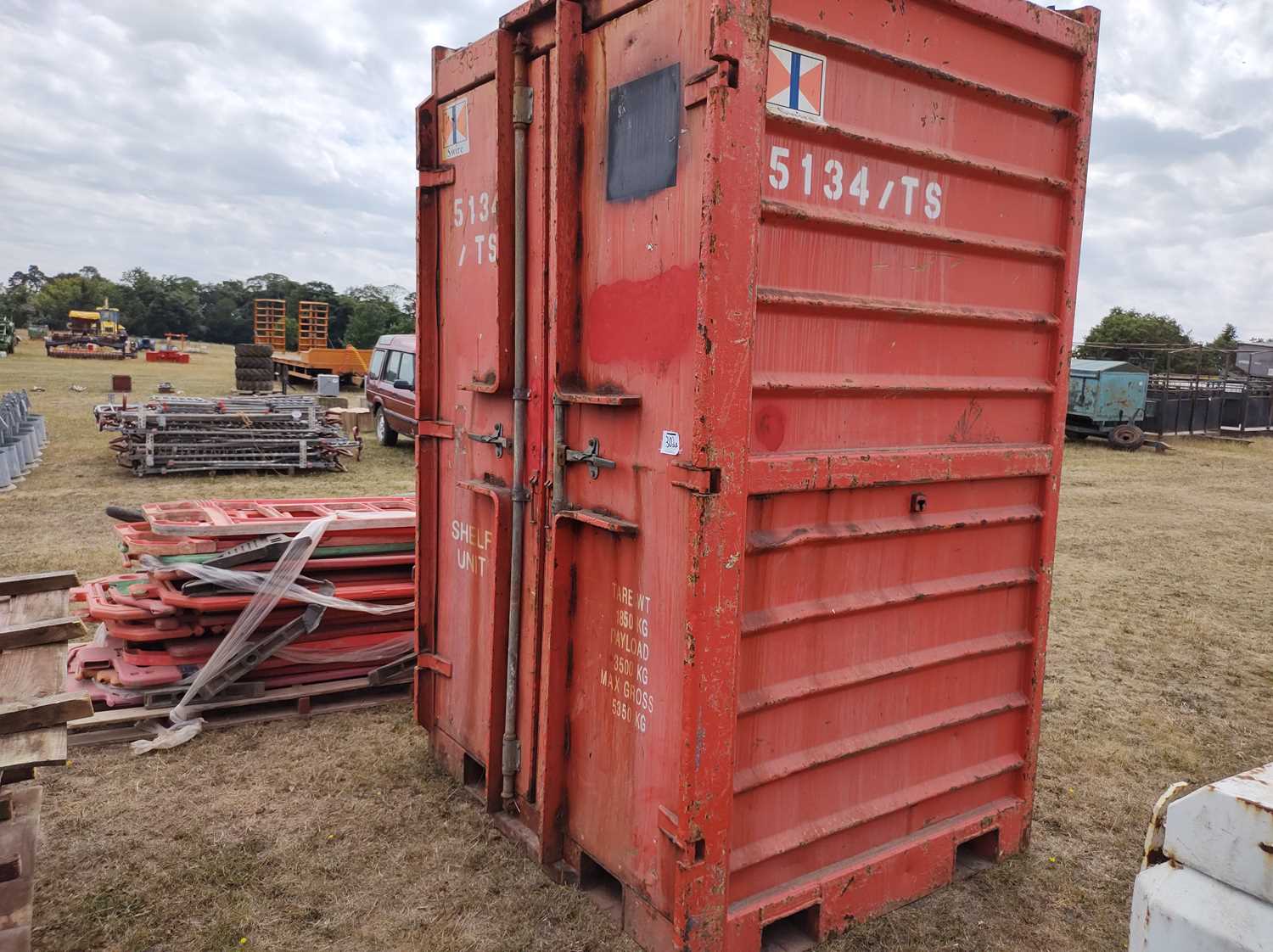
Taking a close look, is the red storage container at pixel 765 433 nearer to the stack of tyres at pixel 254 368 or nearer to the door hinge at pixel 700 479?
the door hinge at pixel 700 479

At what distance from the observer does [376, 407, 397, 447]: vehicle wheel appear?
16.1 metres

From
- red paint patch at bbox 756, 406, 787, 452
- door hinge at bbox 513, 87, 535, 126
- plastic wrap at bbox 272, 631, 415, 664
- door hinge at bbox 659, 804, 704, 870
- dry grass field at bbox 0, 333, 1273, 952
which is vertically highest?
door hinge at bbox 513, 87, 535, 126

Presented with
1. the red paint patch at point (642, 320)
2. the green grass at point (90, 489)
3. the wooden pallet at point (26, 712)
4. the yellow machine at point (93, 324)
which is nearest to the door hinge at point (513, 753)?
the wooden pallet at point (26, 712)

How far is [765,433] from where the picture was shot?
275 cm

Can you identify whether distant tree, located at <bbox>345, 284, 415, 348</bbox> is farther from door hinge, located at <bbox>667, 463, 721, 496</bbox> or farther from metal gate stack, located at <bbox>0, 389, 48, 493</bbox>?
door hinge, located at <bbox>667, 463, 721, 496</bbox>

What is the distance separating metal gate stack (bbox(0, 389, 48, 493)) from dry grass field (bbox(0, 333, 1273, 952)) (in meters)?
4.92

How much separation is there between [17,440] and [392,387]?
216 inches

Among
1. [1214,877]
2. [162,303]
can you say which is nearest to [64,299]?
[162,303]

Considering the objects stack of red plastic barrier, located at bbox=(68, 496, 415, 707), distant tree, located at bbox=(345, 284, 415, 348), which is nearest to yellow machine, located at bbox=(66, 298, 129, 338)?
distant tree, located at bbox=(345, 284, 415, 348)

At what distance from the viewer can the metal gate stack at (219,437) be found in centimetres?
1221

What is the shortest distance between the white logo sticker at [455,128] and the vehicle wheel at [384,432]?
12.4 metres

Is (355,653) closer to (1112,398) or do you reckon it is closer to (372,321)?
(1112,398)

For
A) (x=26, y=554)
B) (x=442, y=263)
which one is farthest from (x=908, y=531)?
(x=26, y=554)

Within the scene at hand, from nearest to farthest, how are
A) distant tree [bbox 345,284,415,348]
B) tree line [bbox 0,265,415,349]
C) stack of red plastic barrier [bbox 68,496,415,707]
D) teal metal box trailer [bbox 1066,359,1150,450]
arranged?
1. stack of red plastic barrier [bbox 68,496,415,707]
2. teal metal box trailer [bbox 1066,359,1150,450]
3. distant tree [bbox 345,284,415,348]
4. tree line [bbox 0,265,415,349]
